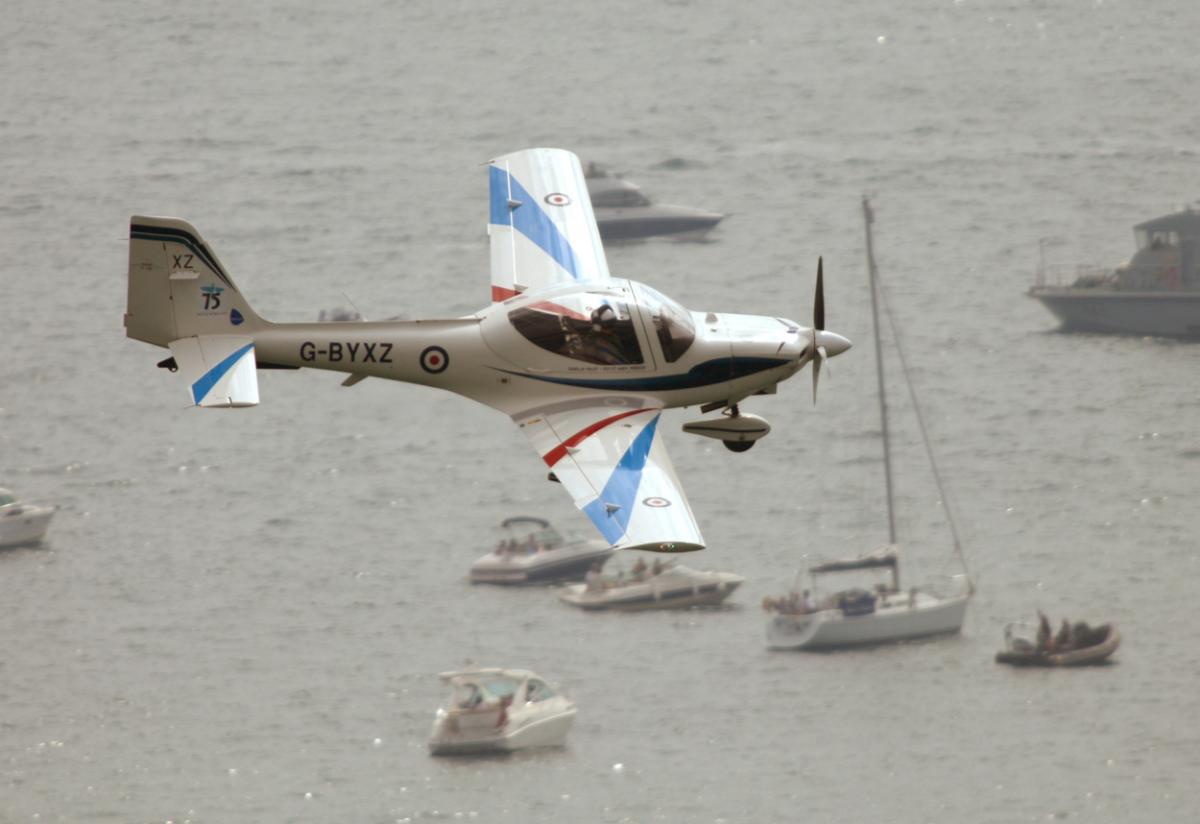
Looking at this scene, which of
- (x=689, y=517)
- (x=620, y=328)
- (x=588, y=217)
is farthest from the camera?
(x=588, y=217)

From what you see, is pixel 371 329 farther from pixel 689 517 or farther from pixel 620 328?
pixel 689 517

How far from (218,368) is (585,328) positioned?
24.4ft

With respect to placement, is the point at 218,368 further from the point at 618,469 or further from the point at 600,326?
the point at 618,469

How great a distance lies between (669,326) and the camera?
41750 millimetres

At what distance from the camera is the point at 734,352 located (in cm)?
4206

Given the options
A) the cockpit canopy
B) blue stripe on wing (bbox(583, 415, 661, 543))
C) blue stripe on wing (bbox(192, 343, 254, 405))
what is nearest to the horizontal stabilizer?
blue stripe on wing (bbox(192, 343, 254, 405))

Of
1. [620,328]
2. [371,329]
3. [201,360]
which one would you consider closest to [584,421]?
[620,328]

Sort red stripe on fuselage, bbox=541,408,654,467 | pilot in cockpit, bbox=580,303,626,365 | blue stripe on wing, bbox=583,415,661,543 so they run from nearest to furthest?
blue stripe on wing, bbox=583,415,661,543, red stripe on fuselage, bbox=541,408,654,467, pilot in cockpit, bbox=580,303,626,365

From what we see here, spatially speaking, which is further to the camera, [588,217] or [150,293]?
[588,217]

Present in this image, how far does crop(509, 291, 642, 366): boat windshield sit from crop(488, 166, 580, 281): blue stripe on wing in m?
5.15

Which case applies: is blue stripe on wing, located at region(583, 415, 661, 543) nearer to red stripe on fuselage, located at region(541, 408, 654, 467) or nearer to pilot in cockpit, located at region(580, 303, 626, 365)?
red stripe on fuselage, located at region(541, 408, 654, 467)

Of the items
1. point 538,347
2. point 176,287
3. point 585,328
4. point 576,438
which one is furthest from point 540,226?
point 176,287

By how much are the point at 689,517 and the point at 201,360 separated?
10815 mm

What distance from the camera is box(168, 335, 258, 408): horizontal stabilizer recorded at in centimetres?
3969
